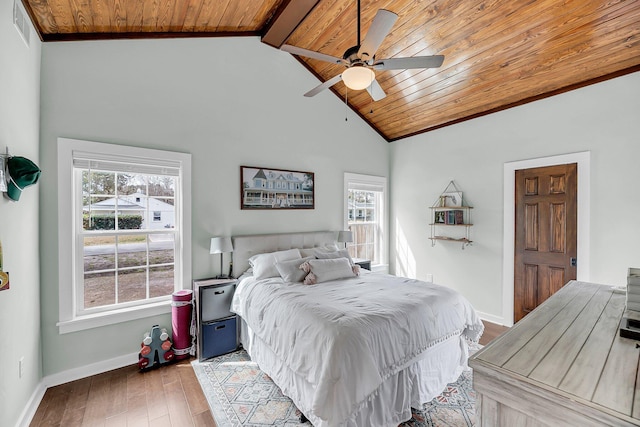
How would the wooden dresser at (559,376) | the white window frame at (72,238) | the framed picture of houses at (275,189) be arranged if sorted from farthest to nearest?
the framed picture of houses at (275,189) < the white window frame at (72,238) < the wooden dresser at (559,376)

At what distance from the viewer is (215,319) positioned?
3037mm

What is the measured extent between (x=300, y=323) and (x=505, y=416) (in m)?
1.36

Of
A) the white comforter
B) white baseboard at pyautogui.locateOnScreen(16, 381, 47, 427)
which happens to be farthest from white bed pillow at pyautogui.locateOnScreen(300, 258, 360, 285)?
white baseboard at pyautogui.locateOnScreen(16, 381, 47, 427)

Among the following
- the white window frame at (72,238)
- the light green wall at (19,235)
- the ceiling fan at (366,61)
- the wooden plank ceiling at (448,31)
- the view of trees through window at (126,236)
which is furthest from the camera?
the view of trees through window at (126,236)

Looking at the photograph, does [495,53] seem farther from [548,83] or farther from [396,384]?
[396,384]

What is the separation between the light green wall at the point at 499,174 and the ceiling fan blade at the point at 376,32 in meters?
2.68

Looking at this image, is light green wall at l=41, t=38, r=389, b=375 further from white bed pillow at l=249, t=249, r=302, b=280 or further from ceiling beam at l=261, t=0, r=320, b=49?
white bed pillow at l=249, t=249, r=302, b=280

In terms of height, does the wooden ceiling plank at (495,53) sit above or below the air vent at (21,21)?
above

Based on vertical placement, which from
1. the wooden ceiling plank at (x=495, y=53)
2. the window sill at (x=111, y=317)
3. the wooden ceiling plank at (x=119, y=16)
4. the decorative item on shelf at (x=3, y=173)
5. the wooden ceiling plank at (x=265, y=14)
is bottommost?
the window sill at (x=111, y=317)

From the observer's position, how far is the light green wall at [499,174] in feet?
9.68

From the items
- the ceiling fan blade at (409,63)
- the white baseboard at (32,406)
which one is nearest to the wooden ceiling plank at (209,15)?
the ceiling fan blade at (409,63)

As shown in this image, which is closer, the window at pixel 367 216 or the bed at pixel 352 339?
the bed at pixel 352 339

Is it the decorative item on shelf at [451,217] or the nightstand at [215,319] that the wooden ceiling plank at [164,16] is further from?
the decorative item on shelf at [451,217]

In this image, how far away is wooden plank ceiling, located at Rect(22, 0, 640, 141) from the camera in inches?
97.7
